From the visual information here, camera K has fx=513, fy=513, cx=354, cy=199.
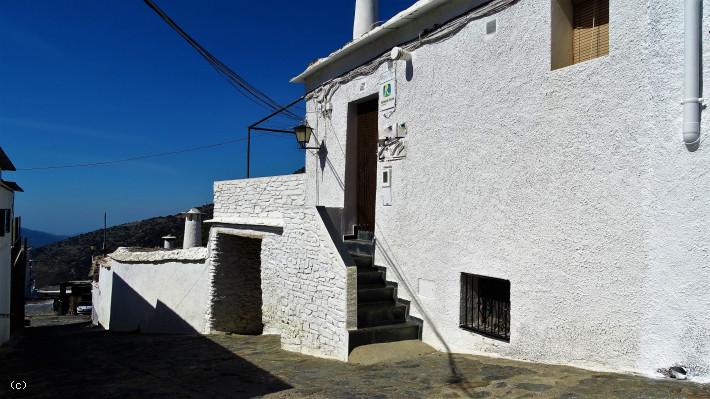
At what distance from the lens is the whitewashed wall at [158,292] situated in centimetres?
1273

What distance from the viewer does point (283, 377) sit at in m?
6.37

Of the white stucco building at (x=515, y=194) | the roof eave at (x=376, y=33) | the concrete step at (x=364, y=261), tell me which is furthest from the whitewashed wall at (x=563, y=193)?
the concrete step at (x=364, y=261)

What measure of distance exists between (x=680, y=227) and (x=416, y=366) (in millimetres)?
3313

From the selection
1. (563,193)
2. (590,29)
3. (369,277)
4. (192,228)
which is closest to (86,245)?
(192,228)

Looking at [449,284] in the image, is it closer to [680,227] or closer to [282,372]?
[282,372]

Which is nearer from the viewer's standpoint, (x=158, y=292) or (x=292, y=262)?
(x=292, y=262)

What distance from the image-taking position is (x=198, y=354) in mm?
8867

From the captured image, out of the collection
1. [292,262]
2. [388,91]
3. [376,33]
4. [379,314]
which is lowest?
[379,314]

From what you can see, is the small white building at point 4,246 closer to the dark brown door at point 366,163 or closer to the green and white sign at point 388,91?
the dark brown door at point 366,163

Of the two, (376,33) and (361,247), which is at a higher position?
(376,33)

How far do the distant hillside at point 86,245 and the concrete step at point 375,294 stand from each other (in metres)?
29.9

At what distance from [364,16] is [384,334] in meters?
6.43

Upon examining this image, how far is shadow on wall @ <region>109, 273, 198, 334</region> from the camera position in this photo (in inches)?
540

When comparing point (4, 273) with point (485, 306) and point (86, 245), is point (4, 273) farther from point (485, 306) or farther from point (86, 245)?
point (86, 245)
